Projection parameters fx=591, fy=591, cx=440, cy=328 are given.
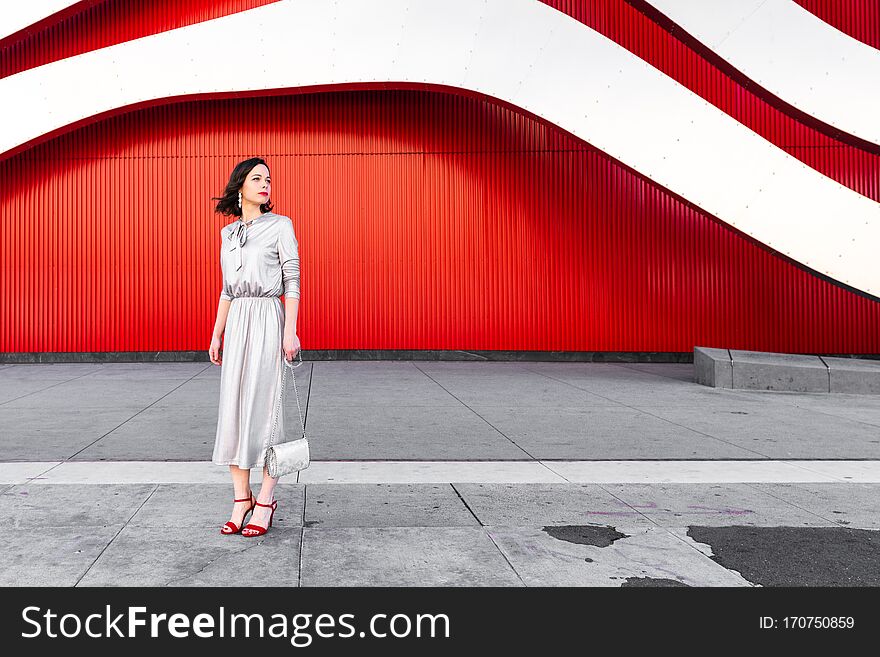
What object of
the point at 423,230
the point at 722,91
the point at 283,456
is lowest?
the point at 283,456

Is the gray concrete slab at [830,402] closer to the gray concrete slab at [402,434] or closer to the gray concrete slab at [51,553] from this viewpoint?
the gray concrete slab at [402,434]

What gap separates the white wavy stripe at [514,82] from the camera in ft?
33.9

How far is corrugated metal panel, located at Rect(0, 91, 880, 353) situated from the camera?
13.5 metres

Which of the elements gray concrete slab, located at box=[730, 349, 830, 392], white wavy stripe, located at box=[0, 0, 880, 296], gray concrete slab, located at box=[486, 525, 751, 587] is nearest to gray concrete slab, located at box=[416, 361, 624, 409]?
gray concrete slab, located at box=[730, 349, 830, 392]

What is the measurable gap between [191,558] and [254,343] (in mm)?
1040

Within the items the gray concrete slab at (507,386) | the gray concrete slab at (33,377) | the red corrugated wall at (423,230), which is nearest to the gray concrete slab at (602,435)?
the gray concrete slab at (507,386)

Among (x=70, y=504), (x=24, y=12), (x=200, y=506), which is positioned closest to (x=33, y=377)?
(x=24, y=12)

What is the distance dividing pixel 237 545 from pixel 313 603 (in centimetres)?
75

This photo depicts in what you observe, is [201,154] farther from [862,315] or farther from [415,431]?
[862,315]

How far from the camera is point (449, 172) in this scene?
13844 mm

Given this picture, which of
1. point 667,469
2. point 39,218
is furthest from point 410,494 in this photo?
point 39,218

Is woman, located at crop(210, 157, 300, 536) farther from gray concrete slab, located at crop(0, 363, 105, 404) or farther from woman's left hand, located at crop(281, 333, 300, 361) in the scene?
gray concrete slab, located at crop(0, 363, 105, 404)

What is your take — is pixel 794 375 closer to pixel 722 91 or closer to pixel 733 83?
pixel 722 91

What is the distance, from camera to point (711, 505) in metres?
3.52
